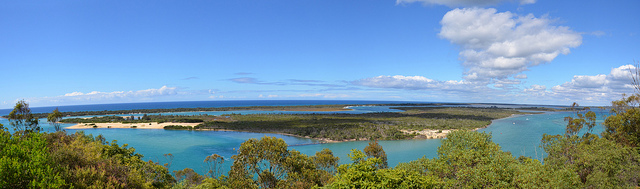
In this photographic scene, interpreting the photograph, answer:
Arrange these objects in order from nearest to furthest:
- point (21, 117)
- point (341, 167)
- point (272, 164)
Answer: point (341, 167), point (272, 164), point (21, 117)

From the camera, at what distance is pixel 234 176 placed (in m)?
18.0

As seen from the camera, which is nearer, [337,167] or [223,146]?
[337,167]

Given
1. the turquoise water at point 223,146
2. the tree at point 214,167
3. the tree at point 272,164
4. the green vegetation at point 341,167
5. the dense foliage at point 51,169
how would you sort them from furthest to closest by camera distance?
the turquoise water at point 223,146, the tree at point 214,167, the tree at point 272,164, the green vegetation at point 341,167, the dense foliage at point 51,169

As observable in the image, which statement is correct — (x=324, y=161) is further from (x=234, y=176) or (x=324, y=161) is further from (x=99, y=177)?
(x=99, y=177)

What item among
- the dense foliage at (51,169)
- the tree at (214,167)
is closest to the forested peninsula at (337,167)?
the dense foliage at (51,169)

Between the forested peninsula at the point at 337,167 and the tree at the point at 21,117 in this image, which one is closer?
the forested peninsula at the point at 337,167

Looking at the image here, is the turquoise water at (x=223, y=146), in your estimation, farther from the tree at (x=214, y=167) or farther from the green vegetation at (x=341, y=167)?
the green vegetation at (x=341, y=167)

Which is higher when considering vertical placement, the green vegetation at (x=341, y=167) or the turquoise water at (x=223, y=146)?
the green vegetation at (x=341, y=167)

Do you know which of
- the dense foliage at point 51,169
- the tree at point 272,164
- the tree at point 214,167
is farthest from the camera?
the tree at point 214,167

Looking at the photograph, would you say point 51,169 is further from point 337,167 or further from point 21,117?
point 21,117

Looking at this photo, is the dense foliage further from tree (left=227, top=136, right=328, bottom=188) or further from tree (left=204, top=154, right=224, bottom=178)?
tree (left=204, top=154, right=224, bottom=178)

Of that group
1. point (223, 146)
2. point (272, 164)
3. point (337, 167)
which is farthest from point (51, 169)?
point (223, 146)

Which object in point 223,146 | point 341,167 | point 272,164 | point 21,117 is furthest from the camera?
point 223,146

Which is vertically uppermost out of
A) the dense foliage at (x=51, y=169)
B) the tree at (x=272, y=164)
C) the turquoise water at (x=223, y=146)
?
the dense foliage at (x=51, y=169)
